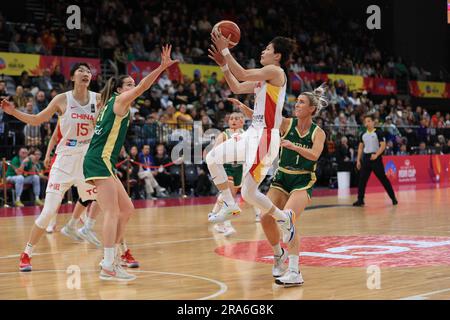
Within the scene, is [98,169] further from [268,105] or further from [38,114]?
[268,105]

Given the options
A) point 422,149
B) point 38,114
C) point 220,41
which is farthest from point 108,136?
point 422,149

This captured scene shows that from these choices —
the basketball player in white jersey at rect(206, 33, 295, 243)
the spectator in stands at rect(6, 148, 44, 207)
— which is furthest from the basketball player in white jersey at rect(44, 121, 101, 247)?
the spectator in stands at rect(6, 148, 44, 207)

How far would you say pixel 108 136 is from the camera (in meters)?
6.89

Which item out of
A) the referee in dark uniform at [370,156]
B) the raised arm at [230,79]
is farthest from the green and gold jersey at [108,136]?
the referee in dark uniform at [370,156]

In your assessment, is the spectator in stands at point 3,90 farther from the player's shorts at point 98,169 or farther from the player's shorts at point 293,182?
the player's shorts at point 293,182

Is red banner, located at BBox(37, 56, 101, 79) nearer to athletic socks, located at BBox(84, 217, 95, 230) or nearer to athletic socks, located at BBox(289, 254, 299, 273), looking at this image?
athletic socks, located at BBox(84, 217, 95, 230)

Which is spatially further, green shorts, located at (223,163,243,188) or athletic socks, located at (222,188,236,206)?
green shorts, located at (223,163,243,188)

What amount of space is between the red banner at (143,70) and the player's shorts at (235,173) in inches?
375

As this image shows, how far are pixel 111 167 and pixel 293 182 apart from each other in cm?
178

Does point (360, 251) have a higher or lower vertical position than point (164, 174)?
lower

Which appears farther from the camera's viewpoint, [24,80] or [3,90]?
[24,80]

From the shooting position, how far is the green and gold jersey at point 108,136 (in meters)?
6.88

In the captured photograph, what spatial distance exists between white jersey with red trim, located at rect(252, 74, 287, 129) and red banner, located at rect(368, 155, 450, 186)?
16063mm

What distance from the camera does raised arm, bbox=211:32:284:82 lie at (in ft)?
21.6
